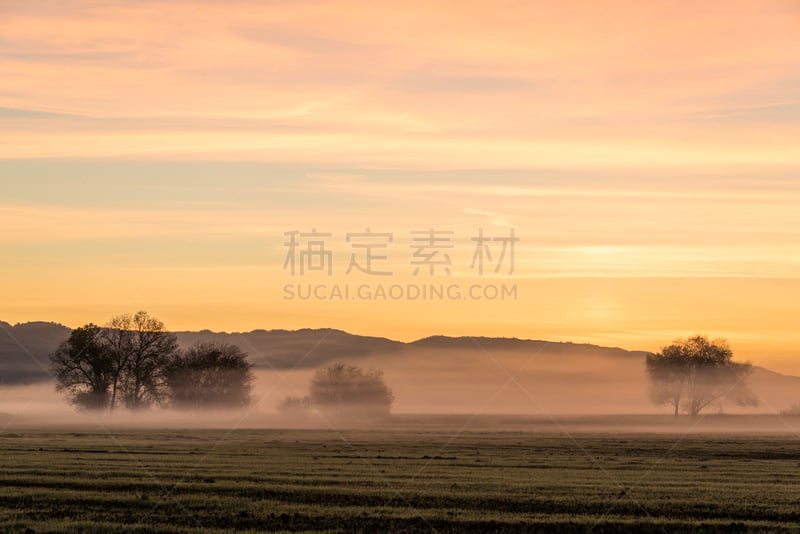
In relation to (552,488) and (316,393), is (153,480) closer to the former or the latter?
(552,488)

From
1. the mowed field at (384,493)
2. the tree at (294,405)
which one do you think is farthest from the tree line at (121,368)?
the mowed field at (384,493)

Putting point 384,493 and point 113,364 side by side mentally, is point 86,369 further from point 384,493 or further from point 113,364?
point 384,493

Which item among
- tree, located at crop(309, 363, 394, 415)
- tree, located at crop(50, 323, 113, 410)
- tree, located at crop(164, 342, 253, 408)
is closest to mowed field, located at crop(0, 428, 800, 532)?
Result: tree, located at crop(50, 323, 113, 410)

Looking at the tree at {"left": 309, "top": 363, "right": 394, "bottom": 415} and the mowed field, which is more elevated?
the tree at {"left": 309, "top": 363, "right": 394, "bottom": 415}

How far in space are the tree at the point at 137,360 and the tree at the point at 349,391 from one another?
127ft

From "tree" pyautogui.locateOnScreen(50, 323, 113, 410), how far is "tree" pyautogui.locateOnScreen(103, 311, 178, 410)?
1.09 m

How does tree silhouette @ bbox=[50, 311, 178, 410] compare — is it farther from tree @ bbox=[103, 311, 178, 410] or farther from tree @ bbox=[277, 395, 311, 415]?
tree @ bbox=[277, 395, 311, 415]

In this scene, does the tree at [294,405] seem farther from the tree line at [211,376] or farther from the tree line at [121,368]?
the tree line at [121,368]

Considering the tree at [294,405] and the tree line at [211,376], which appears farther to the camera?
the tree at [294,405]

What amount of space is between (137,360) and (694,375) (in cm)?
9421

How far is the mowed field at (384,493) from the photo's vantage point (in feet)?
103

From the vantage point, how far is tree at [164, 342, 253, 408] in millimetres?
146500

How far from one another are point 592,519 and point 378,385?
143m

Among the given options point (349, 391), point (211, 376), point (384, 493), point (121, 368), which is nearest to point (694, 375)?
Result: point (349, 391)
